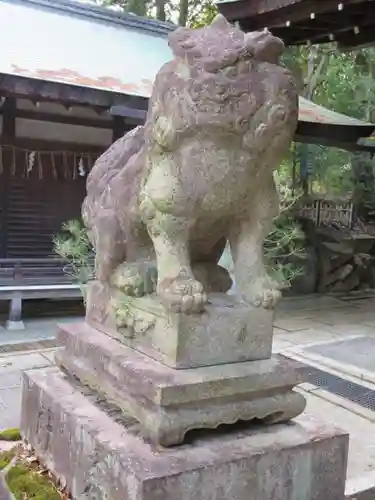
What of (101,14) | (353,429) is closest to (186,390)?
(353,429)

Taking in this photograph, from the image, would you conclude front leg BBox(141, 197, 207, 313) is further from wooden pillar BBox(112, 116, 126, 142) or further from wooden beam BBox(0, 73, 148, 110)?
wooden pillar BBox(112, 116, 126, 142)

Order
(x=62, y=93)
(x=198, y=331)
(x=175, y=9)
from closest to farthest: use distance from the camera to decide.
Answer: (x=198, y=331) → (x=62, y=93) → (x=175, y=9)

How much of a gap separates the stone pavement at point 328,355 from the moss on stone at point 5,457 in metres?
0.54

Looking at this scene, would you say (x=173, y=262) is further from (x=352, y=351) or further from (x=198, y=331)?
(x=352, y=351)

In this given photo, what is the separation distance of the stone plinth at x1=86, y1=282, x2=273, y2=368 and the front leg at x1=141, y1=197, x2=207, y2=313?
0.06m

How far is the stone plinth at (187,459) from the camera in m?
1.92

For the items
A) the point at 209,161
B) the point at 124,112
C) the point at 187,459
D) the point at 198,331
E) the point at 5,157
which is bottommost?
the point at 187,459

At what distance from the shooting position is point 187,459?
6.47 ft

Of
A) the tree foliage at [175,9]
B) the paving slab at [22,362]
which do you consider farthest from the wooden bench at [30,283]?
the tree foliage at [175,9]

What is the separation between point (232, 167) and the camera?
6.65 feet

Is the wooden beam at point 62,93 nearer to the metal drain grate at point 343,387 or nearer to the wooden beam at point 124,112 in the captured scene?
the wooden beam at point 124,112

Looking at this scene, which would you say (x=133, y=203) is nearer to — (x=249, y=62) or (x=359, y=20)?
(x=249, y=62)

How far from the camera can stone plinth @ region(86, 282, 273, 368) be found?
6.84 ft

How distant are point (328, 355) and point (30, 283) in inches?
121
